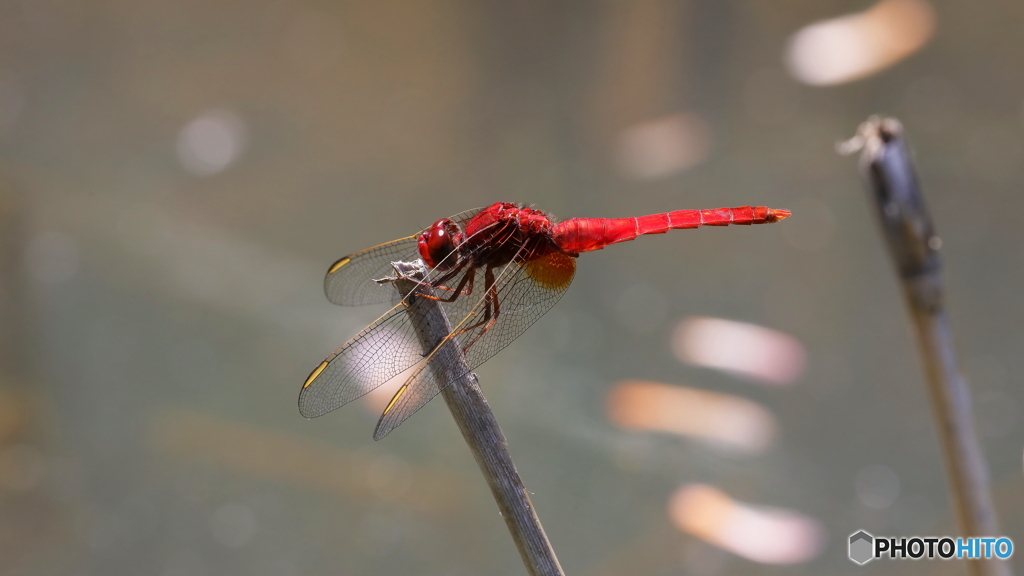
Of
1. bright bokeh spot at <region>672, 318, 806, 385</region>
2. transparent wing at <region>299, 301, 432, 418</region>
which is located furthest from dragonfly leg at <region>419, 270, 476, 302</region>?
bright bokeh spot at <region>672, 318, 806, 385</region>

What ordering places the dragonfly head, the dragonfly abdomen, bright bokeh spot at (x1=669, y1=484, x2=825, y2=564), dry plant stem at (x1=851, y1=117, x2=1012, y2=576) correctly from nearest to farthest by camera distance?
dry plant stem at (x1=851, y1=117, x2=1012, y2=576), the dragonfly head, the dragonfly abdomen, bright bokeh spot at (x1=669, y1=484, x2=825, y2=564)

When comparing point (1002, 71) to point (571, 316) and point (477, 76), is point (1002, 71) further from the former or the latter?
point (477, 76)

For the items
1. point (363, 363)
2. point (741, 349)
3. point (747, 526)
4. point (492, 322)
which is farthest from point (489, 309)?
point (741, 349)

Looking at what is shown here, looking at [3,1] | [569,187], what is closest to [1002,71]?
[569,187]

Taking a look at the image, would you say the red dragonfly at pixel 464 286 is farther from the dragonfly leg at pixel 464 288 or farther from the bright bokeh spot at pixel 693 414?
the bright bokeh spot at pixel 693 414

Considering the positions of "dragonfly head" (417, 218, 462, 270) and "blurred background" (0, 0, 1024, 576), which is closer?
"dragonfly head" (417, 218, 462, 270)

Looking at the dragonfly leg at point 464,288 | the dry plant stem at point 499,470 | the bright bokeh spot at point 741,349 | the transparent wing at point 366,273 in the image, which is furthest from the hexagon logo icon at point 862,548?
the bright bokeh spot at point 741,349

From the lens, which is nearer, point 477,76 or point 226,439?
point 226,439

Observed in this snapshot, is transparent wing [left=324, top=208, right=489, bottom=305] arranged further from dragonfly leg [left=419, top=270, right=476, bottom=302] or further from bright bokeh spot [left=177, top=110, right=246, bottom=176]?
bright bokeh spot [left=177, top=110, right=246, bottom=176]
